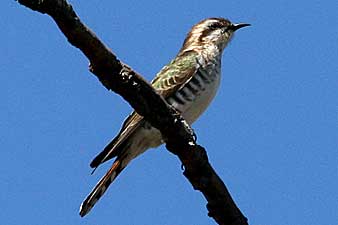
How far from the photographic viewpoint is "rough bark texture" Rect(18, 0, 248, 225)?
5.77m

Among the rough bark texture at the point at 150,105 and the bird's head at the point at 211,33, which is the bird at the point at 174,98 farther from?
the rough bark texture at the point at 150,105

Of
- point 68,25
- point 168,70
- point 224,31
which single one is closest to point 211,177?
point 68,25

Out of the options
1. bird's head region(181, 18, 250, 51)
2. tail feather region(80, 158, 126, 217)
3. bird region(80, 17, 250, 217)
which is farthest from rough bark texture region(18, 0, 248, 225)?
bird's head region(181, 18, 250, 51)

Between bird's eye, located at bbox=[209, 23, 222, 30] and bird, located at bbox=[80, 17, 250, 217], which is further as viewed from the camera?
bird's eye, located at bbox=[209, 23, 222, 30]

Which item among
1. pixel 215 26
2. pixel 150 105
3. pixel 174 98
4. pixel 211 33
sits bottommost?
pixel 150 105

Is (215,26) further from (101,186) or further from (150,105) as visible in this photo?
(150,105)

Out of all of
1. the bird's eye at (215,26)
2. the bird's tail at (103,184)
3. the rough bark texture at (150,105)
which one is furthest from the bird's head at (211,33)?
the rough bark texture at (150,105)

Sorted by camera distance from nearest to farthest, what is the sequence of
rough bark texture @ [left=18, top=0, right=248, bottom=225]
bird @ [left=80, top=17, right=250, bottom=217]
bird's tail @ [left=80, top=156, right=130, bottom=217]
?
rough bark texture @ [left=18, top=0, right=248, bottom=225]
bird's tail @ [left=80, top=156, right=130, bottom=217]
bird @ [left=80, top=17, right=250, bottom=217]

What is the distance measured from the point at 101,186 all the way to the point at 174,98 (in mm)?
1298

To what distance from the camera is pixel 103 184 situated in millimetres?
8836

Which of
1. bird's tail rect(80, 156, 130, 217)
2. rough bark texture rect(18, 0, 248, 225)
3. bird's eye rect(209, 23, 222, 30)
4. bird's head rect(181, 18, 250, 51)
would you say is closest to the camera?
rough bark texture rect(18, 0, 248, 225)

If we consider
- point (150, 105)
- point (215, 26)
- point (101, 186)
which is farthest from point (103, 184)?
point (215, 26)

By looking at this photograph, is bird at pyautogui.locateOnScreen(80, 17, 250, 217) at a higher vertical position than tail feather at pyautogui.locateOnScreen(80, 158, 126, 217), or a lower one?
higher

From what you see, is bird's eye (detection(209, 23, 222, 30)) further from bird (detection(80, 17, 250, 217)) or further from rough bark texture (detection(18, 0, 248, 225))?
rough bark texture (detection(18, 0, 248, 225))
